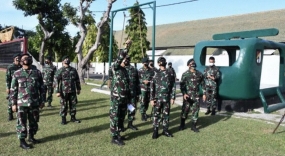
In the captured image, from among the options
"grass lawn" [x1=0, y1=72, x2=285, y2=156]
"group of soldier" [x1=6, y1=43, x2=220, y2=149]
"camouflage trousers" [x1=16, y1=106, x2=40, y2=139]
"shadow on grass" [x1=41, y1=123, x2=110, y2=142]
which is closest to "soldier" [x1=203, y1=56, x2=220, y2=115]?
"grass lawn" [x1=0, y1=72, x2=285, y2=156]

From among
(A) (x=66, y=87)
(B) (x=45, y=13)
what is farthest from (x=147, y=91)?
(B) (x=45, y=13)

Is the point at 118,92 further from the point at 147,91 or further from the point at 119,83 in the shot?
the point at 147,91

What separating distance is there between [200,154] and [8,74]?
5.52 metres

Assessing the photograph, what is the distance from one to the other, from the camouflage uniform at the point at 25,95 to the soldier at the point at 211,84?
5.61 m

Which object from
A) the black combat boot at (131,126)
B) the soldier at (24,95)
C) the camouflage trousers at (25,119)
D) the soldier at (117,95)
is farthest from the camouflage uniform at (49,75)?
the soldier at (117,95)

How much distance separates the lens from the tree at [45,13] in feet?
73.2

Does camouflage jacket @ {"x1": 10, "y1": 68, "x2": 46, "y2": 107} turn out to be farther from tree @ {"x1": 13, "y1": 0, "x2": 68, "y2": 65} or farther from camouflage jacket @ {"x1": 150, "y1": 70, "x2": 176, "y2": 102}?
tree @ {"x1": 13, "y1": 0, "x2": 68, "y2": 65}

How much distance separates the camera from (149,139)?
612cm

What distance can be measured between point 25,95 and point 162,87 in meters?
2.80

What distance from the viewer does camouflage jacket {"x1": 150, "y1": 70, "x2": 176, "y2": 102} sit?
620cm

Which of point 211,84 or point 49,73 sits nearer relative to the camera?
point 211,84

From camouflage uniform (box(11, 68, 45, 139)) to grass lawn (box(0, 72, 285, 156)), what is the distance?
1.65 feet

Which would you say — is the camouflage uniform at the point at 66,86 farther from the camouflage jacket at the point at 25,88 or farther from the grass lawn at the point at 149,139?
the camouflage jacket at the point at 25,88

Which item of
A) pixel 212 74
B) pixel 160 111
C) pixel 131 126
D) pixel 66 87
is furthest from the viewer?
pixel 212 74
